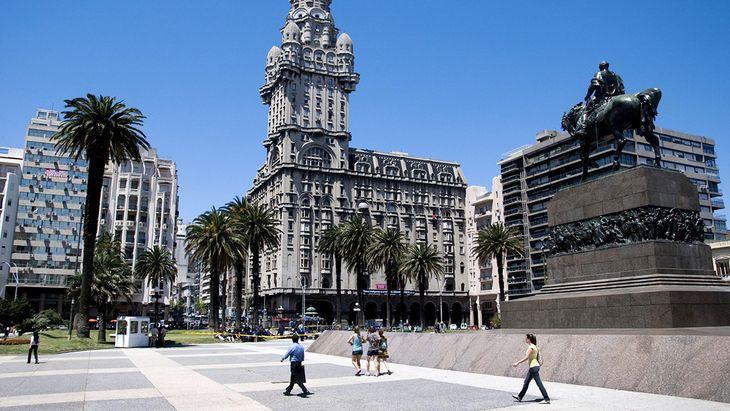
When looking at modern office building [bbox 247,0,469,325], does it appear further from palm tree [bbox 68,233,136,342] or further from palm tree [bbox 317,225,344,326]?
palm tree [bbox 68,233,136,342]

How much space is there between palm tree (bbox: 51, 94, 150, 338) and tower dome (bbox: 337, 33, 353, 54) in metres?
74.9

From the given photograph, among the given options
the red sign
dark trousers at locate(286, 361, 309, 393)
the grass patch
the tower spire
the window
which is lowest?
the grass patch

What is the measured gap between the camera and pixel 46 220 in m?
96.7

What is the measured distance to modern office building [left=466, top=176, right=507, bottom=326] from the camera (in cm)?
10894

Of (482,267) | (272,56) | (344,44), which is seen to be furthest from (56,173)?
(482,267)

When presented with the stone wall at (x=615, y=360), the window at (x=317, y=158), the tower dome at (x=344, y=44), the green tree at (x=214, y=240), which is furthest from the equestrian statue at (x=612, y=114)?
the tower dome at (x=344, y=44)

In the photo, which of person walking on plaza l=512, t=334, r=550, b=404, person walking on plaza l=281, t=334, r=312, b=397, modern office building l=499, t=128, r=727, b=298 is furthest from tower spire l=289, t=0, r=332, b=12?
person walking on plaza l=512, t=334, r=550, b=404

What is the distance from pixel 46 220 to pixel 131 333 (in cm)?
6984

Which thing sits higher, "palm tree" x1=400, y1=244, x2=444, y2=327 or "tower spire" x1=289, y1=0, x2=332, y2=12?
"tower spire" x1=289, y1=0, x2=332, y2=12

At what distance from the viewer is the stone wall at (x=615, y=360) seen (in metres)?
12.3

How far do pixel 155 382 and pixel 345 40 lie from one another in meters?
106

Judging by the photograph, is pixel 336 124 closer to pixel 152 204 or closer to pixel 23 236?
pixel 152 204

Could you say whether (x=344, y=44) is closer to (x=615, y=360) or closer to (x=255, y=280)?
(x=255, y=280)

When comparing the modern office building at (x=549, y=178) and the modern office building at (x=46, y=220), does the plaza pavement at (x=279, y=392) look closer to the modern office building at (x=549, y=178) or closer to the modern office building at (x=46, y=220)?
the modern office building at (x=549, y=178)
